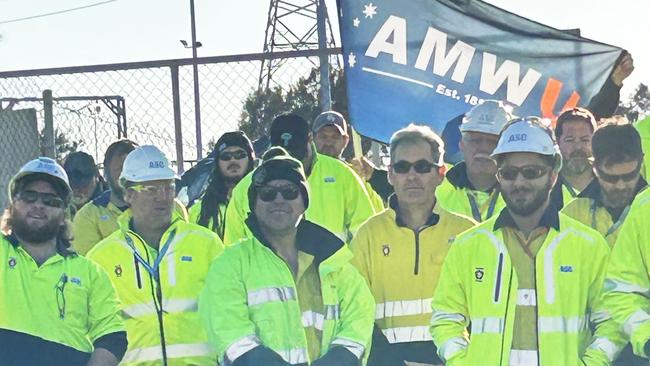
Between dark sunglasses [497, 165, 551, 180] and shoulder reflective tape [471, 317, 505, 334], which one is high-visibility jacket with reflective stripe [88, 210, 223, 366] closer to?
shoulder reflective tape [471, 317, 505, 334]

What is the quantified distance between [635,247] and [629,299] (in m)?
0.26

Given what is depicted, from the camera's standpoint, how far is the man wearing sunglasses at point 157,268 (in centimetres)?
566

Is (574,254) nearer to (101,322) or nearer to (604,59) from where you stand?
(101,322)

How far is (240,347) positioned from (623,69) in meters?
3.80

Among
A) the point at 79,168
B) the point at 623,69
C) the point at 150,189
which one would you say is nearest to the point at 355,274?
the point at 150,189

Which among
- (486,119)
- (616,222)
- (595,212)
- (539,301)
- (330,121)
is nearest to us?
(539,301)

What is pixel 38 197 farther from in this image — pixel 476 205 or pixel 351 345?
pixel 476 205

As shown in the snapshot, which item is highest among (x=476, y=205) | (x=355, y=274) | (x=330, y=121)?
(x=330, y=121)

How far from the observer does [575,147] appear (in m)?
6.67

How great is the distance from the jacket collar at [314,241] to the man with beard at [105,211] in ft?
5.97

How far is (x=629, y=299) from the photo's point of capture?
498cm

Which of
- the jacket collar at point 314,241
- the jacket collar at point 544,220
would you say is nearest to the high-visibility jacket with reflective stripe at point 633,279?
the jacket collar at point 544,220

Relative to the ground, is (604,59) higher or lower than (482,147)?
higher

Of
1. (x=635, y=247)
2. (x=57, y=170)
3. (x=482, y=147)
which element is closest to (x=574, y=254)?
(x=635, y=247)
